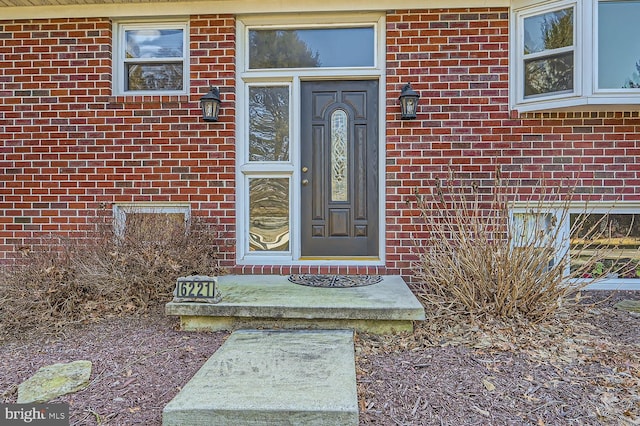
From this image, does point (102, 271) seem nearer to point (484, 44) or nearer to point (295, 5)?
point (295, 5)

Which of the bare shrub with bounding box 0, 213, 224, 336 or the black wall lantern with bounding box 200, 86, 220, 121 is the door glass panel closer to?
the black wall lantern with bounding box 200, 86, 220, 121

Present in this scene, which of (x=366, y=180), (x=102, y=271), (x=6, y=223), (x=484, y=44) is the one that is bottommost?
(x=102, y=271)

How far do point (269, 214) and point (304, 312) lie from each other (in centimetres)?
157

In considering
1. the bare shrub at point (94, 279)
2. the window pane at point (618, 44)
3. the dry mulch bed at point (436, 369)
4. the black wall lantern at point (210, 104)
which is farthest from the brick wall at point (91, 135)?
the window pane at point (618, 44)

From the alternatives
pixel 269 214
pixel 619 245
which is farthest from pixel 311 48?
pixel 619 245

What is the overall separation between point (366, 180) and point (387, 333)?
179cm

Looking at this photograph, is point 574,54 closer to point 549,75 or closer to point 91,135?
point 549,75

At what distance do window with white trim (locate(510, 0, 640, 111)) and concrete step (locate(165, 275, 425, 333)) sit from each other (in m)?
2.44

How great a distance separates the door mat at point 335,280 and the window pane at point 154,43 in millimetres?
2641

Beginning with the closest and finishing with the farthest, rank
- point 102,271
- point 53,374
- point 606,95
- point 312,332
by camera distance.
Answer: point 53,374
point 312,332
point 102,271
point 606,95

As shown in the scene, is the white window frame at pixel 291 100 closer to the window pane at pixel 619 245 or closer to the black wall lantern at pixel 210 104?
the black wall lantern at pixel 210 104

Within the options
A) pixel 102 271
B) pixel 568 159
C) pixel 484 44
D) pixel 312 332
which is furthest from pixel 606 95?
pixel 102 271

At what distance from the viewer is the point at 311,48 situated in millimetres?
4168

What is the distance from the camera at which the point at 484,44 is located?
3.93m
